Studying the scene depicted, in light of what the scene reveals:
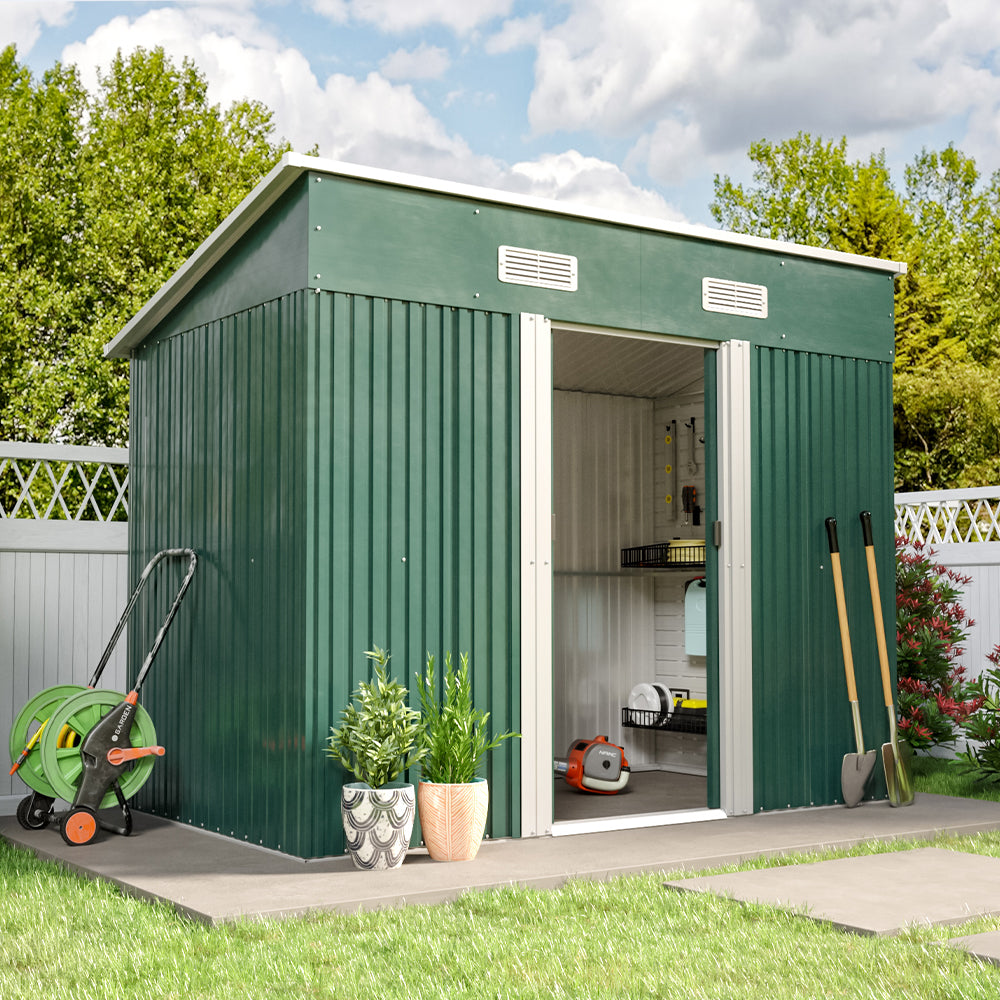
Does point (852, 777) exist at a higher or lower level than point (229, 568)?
lower

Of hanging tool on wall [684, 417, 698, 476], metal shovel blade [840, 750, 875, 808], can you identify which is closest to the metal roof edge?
hanging tool on wall [684, 417, 698, 476]

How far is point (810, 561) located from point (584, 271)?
203cm

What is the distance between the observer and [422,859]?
17.6 feet

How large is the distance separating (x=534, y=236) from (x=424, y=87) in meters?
20.3

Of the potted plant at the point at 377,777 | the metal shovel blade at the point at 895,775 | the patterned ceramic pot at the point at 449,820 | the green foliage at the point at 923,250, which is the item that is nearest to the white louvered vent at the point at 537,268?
the potted plant at the point at 377,777

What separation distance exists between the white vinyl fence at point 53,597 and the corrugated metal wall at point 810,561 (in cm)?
349

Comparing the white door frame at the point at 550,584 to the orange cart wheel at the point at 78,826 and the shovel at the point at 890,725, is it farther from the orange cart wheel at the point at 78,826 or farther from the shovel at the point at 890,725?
the orange cart wheel at the point at 78,826

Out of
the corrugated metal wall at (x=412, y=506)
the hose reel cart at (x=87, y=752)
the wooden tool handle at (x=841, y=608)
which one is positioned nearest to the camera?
the corrugated metal wall at (x=412, y=506)

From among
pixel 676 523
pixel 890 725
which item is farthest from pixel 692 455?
pixel 890 725

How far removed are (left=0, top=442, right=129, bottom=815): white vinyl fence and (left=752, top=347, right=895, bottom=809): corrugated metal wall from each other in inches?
138

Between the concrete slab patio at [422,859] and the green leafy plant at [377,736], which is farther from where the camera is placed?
the green leafy plant at [377,736]

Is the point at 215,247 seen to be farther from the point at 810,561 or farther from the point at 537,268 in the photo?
the point at 810,561

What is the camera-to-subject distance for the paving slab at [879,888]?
4.34m

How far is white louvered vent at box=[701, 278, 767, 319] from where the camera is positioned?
668 cm
